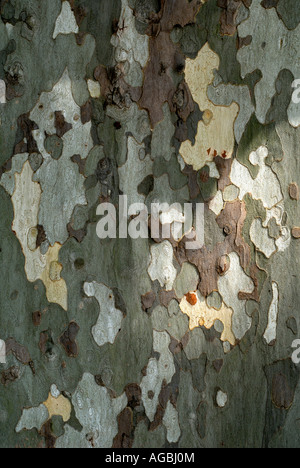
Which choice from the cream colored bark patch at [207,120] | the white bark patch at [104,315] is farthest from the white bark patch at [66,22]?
the white bark patch at [104,315]

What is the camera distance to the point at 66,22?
5.54ft

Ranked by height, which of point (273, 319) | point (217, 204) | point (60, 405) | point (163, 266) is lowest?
point (60, 405)

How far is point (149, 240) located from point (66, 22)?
0.73 meters

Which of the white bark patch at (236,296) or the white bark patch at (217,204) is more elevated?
the white bark patch at (217,204)

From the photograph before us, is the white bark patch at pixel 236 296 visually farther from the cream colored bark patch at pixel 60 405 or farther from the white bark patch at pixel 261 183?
the cream colored bark patch at pixel 60 405

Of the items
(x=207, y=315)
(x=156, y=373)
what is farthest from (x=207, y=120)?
(x=156, y=373)

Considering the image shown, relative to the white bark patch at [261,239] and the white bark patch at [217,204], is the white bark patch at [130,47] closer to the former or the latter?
the white bark patch at [217,204]

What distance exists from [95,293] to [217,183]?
0.52 m

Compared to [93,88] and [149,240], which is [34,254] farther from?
[93,88]

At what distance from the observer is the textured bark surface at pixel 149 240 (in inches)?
65.4

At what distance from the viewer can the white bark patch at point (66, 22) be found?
169 cm

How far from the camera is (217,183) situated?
5.70ft

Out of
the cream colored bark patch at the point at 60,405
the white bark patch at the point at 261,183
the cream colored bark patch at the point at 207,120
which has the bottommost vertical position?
the cream colored bark patch at the point at 60,405

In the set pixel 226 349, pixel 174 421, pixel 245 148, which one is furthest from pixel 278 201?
pixel 174 421
